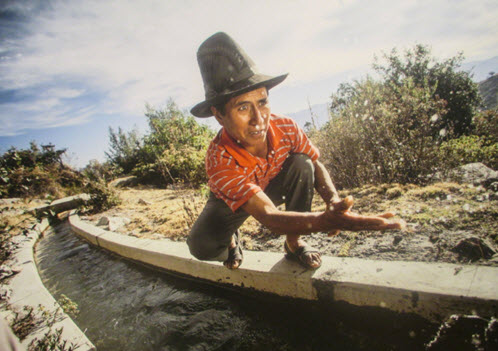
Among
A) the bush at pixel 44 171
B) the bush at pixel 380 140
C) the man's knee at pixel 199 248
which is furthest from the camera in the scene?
the bush at pixel 44 171

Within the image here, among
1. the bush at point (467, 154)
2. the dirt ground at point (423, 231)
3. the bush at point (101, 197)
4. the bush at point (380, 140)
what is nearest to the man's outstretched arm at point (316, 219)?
the dirt ground at point (423, 231)

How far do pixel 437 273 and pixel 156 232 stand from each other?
3.75m

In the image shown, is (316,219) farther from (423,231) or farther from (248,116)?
(423,231)

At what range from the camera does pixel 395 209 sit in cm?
265

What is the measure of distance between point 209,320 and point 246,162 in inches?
51.2

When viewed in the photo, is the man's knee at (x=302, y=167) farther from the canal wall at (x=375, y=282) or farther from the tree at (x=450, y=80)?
the tree at (x=450, y=80)

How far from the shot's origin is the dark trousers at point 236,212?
6.61ft

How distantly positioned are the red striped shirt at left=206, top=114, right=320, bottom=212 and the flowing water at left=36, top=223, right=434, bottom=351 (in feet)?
2.96

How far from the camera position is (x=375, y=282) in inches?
58.2

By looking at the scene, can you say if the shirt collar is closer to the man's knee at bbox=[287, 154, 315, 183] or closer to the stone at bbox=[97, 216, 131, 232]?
the man's knee at bbox=[287, 154, 315, 183]

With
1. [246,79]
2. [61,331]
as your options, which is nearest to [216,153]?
[246,79]

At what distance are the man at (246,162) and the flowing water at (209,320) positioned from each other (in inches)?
14.3

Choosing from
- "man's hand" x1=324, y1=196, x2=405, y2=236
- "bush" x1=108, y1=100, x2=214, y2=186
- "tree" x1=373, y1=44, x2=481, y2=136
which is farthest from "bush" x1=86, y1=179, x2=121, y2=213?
"tree" x1=373, y1=44, x2=481, y2=136

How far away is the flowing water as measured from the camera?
1.45 m
